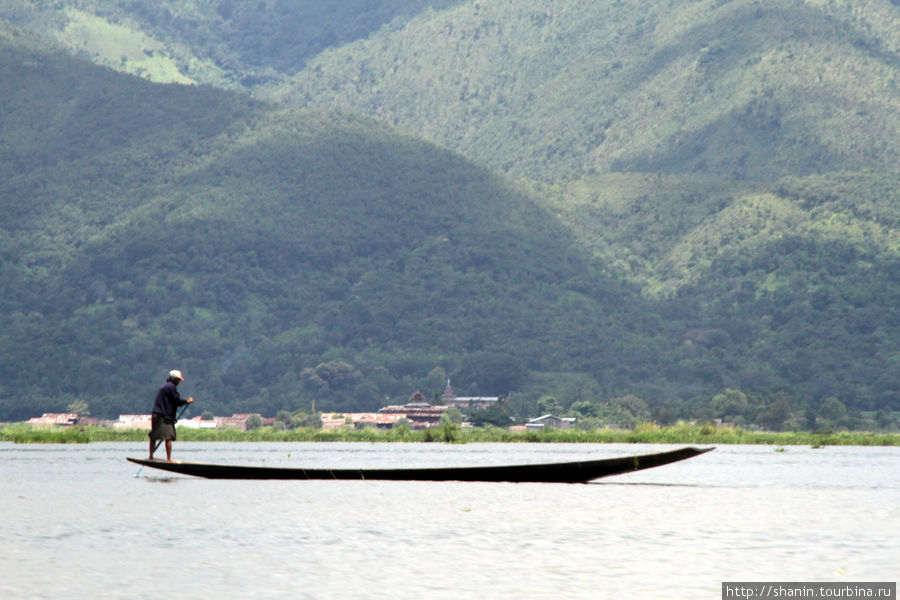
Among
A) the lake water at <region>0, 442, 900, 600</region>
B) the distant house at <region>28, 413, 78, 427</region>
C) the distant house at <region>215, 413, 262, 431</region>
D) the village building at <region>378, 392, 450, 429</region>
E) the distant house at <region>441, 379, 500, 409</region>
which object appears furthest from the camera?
the distant house at <region>441, 379, 500, 409</region>

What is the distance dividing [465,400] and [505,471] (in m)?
162

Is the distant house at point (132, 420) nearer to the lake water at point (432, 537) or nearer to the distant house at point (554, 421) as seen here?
the distant house at point (554, 421)

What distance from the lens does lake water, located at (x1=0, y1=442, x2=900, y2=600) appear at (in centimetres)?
1786

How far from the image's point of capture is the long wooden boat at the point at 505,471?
31031 mm

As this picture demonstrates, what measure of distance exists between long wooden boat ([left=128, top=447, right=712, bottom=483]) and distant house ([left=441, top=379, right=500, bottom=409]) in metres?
149

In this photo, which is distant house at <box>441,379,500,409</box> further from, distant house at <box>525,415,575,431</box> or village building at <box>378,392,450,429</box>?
distant house at <box>525,415,575,431</box>

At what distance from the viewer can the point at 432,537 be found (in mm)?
23078

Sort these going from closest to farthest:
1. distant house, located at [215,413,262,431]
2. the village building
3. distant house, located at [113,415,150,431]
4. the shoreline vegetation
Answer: the shoreline vegetation → distant house, located at [113,415,150,431] → the village building → distant house, located at [215,413,262,431]

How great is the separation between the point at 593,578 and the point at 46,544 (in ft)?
28.7

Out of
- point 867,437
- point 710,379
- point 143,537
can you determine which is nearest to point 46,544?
point 143,537

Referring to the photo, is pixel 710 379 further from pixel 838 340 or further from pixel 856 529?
pixel 856 529

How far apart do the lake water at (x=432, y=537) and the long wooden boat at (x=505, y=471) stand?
1.53ft

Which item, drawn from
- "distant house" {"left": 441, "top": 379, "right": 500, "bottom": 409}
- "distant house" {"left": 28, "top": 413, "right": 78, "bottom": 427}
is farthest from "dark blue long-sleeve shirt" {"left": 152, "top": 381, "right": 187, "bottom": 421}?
"distant house" {"left": 441, "top": 379, "right": 500, "bottom": 409}

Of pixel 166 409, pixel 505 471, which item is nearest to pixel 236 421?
pixel 166 409
